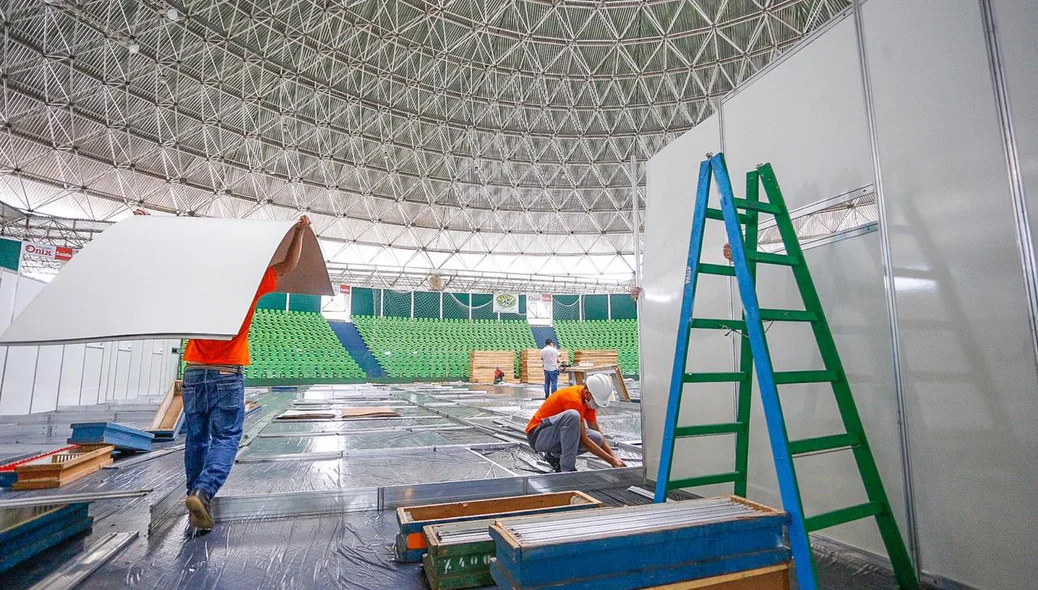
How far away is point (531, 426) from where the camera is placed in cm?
496

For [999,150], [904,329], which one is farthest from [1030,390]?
[999,150]

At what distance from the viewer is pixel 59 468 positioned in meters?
4.29

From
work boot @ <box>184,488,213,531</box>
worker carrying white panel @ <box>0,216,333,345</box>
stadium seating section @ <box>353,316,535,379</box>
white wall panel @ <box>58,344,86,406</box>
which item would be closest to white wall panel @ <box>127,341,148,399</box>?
white wall panel @ <box>58,344,86,406</box>

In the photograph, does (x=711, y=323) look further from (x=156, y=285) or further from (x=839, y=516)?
(x=156, y=285)

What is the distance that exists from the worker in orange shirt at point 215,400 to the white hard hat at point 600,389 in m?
2.81

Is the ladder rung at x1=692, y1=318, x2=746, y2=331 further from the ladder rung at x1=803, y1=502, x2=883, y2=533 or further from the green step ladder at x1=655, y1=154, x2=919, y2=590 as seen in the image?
the ladder rung at x1=803, y1=502, x2=883, y2=533

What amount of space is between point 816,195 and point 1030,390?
145 centimetres

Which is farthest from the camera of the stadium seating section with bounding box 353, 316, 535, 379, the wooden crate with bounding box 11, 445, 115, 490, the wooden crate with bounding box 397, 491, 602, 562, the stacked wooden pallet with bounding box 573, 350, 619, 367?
the stadium seating section with bounding box 353, 316, 535, 379

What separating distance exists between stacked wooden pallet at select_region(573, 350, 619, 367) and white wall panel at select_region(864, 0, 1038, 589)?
66.7ft

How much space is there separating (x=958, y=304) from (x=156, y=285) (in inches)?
144

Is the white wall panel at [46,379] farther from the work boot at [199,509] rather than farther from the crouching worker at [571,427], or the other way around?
the crouching worker at [571,427]

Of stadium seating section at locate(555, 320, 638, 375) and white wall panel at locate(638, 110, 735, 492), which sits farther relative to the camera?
stadium seating section at locate(555, 320, 638, 375)

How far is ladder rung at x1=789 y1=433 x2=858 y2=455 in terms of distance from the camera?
2088mm

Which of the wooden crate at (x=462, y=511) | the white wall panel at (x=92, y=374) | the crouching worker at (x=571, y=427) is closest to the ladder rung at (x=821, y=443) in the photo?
the wooden crate at (x=462, y=511)
